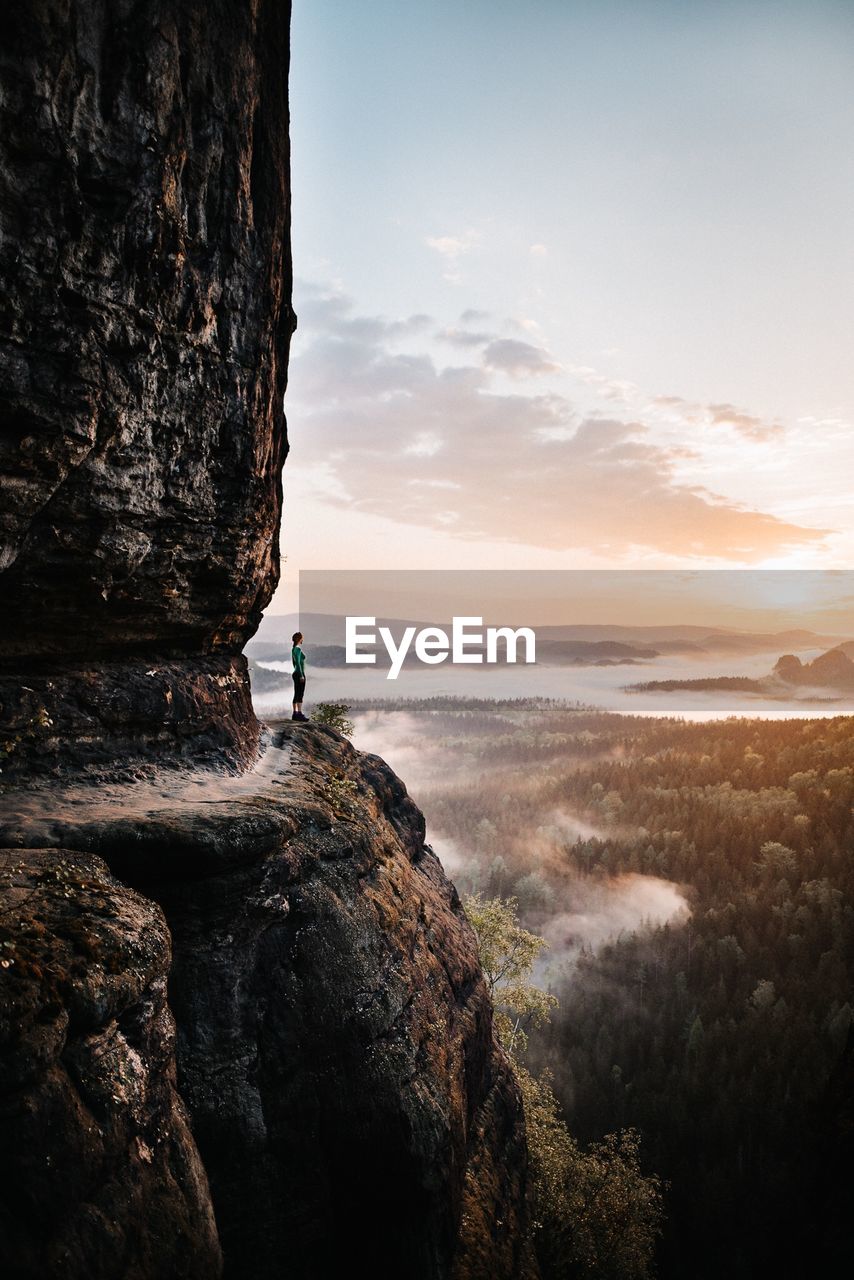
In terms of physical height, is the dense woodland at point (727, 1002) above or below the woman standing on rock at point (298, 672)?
below

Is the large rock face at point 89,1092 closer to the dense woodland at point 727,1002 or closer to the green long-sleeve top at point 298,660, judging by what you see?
the green long-sleeve top at point 298,660

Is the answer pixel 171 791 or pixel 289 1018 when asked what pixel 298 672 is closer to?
pixel 171 791

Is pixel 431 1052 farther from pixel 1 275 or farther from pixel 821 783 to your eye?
pixel 821 783

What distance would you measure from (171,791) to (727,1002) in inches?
3979

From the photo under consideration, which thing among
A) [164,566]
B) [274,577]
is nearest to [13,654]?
[164,566]

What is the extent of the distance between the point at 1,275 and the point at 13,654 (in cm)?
703

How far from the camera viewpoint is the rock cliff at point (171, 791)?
953 cm

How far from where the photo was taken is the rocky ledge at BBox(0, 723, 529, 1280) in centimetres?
1251

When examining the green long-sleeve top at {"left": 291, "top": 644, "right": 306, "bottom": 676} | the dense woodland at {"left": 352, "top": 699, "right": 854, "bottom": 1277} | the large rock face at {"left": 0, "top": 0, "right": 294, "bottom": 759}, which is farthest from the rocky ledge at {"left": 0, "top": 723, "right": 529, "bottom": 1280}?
the dense woodland at {"left": 352, "top": 699, "right": 854, "bottom": 1277}

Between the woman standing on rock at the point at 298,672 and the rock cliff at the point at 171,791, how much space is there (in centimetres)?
426

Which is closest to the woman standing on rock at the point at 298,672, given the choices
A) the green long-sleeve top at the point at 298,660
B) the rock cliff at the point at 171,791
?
the green long-sleeve top at the point at 298,660

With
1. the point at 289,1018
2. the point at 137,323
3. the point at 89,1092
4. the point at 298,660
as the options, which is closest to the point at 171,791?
the point at 289,1018

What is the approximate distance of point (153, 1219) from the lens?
9492 millimetres

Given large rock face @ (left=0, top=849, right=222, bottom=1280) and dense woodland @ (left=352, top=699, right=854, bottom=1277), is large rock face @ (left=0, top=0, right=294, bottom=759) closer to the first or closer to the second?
large rock face @ (left=0, top=849, right=222, bottom=1280)
